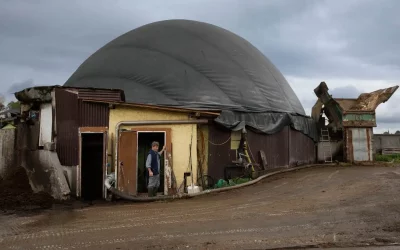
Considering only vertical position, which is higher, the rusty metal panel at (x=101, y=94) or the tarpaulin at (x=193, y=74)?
the tarpaulin at (x=193, y=74)

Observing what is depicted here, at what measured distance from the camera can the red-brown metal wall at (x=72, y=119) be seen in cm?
1184

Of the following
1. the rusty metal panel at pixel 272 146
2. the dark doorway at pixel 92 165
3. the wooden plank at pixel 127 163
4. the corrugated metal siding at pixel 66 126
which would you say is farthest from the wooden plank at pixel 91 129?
the rusty metal panel at pixel 272 146

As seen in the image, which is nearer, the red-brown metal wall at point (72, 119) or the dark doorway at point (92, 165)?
the red-brown metal wall at point (72, 119)

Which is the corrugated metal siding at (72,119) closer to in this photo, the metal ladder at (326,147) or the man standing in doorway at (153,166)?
the man standing in doorway at (153,166)

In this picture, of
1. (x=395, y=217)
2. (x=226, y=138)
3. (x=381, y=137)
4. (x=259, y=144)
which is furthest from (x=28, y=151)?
(x=381, y=137)

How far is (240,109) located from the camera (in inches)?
612

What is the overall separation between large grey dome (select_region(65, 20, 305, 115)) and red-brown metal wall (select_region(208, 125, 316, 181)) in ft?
3.82

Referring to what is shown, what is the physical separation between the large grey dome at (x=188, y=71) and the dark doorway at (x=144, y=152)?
8.52 feet

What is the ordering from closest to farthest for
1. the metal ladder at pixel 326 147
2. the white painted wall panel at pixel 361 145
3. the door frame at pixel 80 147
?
the door frame at pixel 80 147 < the white painted wall panel at pixel 361 145 < the metal ladder at pixel 326 147

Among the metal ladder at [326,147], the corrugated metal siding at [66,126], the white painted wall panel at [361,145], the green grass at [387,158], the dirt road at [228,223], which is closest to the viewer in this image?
the dirt road at [228,223]

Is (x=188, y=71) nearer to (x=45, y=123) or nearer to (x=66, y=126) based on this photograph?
(x=66, y=126)

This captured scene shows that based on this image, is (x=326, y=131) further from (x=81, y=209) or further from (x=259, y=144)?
(x=81, y=209)

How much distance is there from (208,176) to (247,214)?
5.08 metres

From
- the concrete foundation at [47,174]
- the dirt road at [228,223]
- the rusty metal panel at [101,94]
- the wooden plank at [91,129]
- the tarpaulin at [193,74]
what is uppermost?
the tarpaulin at [193,74]
